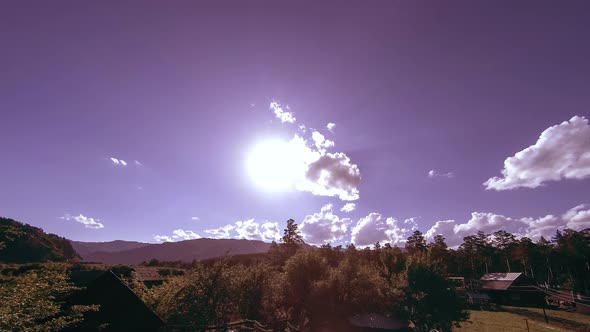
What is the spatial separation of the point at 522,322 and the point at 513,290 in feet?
78.3

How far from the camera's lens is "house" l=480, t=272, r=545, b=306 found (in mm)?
59750

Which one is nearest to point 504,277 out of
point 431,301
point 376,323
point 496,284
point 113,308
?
point 496,284

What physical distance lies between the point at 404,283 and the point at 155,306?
23.3 metres

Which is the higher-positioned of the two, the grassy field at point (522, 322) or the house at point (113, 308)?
the house at point (113, 308)

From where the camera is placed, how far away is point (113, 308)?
17.6 metres

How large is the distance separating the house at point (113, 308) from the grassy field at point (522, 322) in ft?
109

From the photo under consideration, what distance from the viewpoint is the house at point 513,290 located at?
59750 mm

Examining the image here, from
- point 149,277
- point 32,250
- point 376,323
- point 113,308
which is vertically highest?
point 32,250

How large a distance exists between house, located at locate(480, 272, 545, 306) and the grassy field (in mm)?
5655

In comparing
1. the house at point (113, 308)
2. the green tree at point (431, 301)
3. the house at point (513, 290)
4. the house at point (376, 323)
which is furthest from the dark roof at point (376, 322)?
the house at point (513, 290)

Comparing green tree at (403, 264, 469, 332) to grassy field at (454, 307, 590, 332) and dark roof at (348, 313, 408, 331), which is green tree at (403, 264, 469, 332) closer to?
dark roof at (348, 313, 408, 331)

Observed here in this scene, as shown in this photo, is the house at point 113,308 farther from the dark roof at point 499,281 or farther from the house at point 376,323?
the dark roof at point 499,281

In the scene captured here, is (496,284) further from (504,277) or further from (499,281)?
(504,277)

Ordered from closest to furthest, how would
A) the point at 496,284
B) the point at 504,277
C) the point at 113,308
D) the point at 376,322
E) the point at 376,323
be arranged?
the point at 113,308
the point at 376,323
the point at 376,322
the point at 496,284
the point at 504,277
